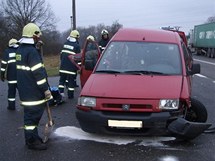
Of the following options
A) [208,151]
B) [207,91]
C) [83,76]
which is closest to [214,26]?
[207,91]

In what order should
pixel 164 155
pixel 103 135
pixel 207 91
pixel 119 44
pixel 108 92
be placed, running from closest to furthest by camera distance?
pixel 164 155 < pixel 108 92 < pixel 103 135 < pixel 119 44 < pixel 207 91

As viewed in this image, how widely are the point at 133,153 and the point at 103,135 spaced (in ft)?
3.45

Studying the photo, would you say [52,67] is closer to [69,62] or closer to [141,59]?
[69,62]

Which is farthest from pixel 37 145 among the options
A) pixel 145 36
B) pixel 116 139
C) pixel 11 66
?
pixel 11 66

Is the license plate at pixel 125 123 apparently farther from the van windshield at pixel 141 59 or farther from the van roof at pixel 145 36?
the van roof at pixel 145 36

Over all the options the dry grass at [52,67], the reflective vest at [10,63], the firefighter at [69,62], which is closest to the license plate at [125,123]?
the reflective vest at [10,63]

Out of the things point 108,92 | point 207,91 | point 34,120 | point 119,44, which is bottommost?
point 207,91

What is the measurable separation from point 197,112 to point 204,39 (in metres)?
34.8

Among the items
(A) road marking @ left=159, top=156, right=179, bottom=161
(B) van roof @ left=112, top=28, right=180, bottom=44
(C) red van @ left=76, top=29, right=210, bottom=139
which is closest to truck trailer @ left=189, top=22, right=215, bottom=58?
(B) van roof @ left=112, top=28, right=180, bottom=44

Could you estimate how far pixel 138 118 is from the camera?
6012mm

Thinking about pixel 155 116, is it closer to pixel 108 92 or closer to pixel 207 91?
pixel 108 92

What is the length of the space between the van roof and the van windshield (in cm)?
13

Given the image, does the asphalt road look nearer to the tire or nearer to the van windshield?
the tire

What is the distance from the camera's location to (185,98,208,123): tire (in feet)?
23.6
